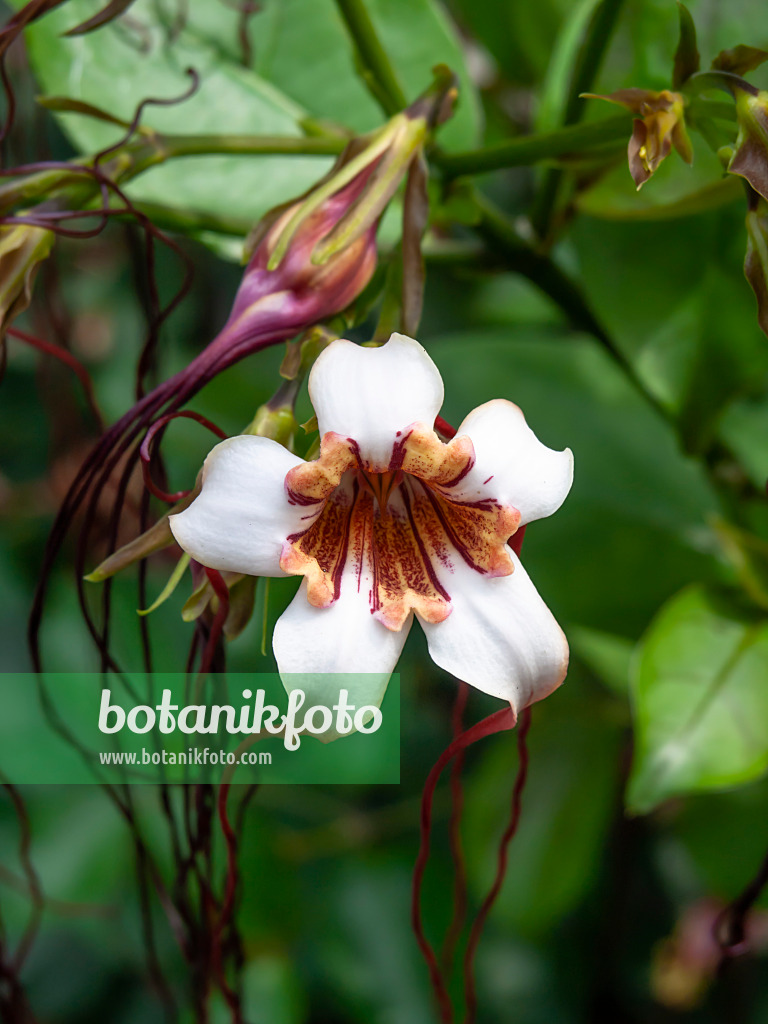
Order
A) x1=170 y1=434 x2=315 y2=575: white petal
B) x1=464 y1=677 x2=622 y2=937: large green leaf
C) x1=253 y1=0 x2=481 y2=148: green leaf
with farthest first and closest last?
x1=464 y1=677 x2=622 y2=937: large green leaf < x1=253 y1=0 x2=481 y2=148: green leaf < x1=170 y1=434 x2=315 y2=575: white petal

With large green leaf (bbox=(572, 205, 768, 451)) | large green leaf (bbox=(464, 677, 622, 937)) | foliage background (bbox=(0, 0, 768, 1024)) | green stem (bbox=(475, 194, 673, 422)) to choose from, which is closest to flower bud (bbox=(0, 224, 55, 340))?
foliage background (bbox=(0, 0, 768, 1024))

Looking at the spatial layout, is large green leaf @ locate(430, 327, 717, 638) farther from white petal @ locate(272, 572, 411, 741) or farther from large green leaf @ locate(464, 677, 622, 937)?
white petal @ locate(272, 572, 411, 741)

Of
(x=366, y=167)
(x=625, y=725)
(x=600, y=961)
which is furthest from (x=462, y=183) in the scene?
(x=600, y=961)

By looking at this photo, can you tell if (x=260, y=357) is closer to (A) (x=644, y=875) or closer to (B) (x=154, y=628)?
(B) (x=154, y=628)

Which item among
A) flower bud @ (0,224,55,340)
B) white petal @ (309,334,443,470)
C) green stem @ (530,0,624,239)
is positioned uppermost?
green stem @ (530,0,624,239)

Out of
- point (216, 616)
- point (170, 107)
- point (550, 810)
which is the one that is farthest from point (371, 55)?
point (550, 810)

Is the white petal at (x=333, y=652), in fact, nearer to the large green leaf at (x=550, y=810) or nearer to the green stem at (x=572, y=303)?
the green stem at (x=572, y=303)

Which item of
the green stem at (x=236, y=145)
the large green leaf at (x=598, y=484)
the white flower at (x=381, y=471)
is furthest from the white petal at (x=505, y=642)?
the large green leaf at (x=598, y=484)
